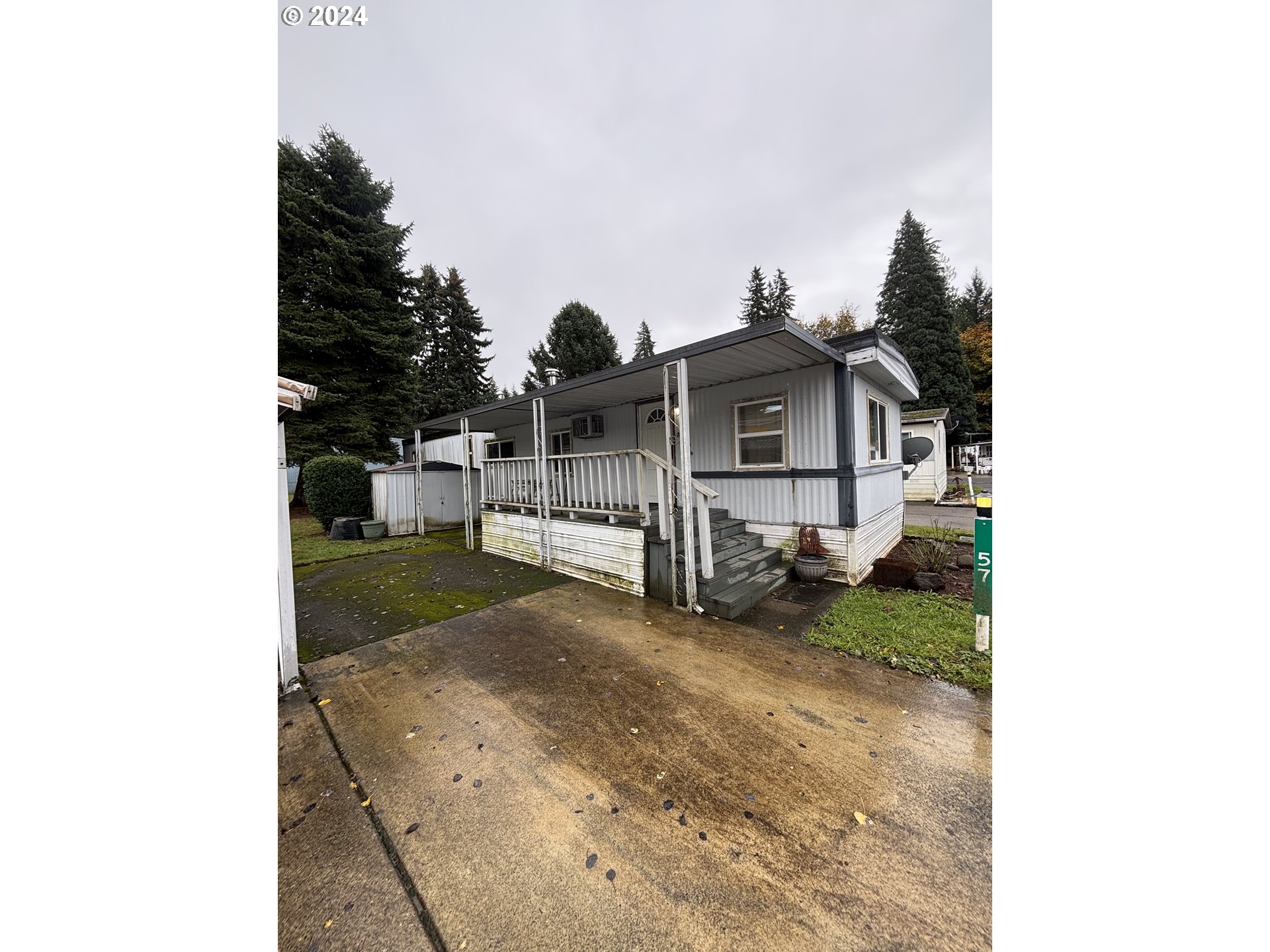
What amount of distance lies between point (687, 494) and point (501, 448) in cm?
761

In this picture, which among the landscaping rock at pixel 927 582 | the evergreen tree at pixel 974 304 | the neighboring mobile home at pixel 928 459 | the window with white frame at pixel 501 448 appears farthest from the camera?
the evergreen tree at pixel 974 304

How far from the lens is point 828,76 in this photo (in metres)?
5.38

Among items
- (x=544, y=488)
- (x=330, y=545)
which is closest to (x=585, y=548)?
(x=544, y=488)

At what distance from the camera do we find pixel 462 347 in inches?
894

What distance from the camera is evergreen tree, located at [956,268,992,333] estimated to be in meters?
28.5

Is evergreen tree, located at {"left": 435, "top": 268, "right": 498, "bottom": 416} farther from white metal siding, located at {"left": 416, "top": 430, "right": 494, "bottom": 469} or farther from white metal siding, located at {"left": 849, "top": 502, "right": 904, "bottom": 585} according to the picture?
white metal siding, located at {"left": 849, "top": 502, "right": 904, "bottom": 585}

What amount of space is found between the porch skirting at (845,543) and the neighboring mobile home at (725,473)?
0.02m

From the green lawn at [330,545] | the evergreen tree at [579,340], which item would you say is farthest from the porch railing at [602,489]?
the evergreen tree at [579,340]

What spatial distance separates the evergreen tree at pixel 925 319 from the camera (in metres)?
22.5

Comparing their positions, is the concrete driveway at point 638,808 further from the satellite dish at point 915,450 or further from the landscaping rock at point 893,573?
the satellite dish at point 915,450

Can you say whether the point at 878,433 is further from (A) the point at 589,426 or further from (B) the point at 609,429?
(A) the point at 589,426
